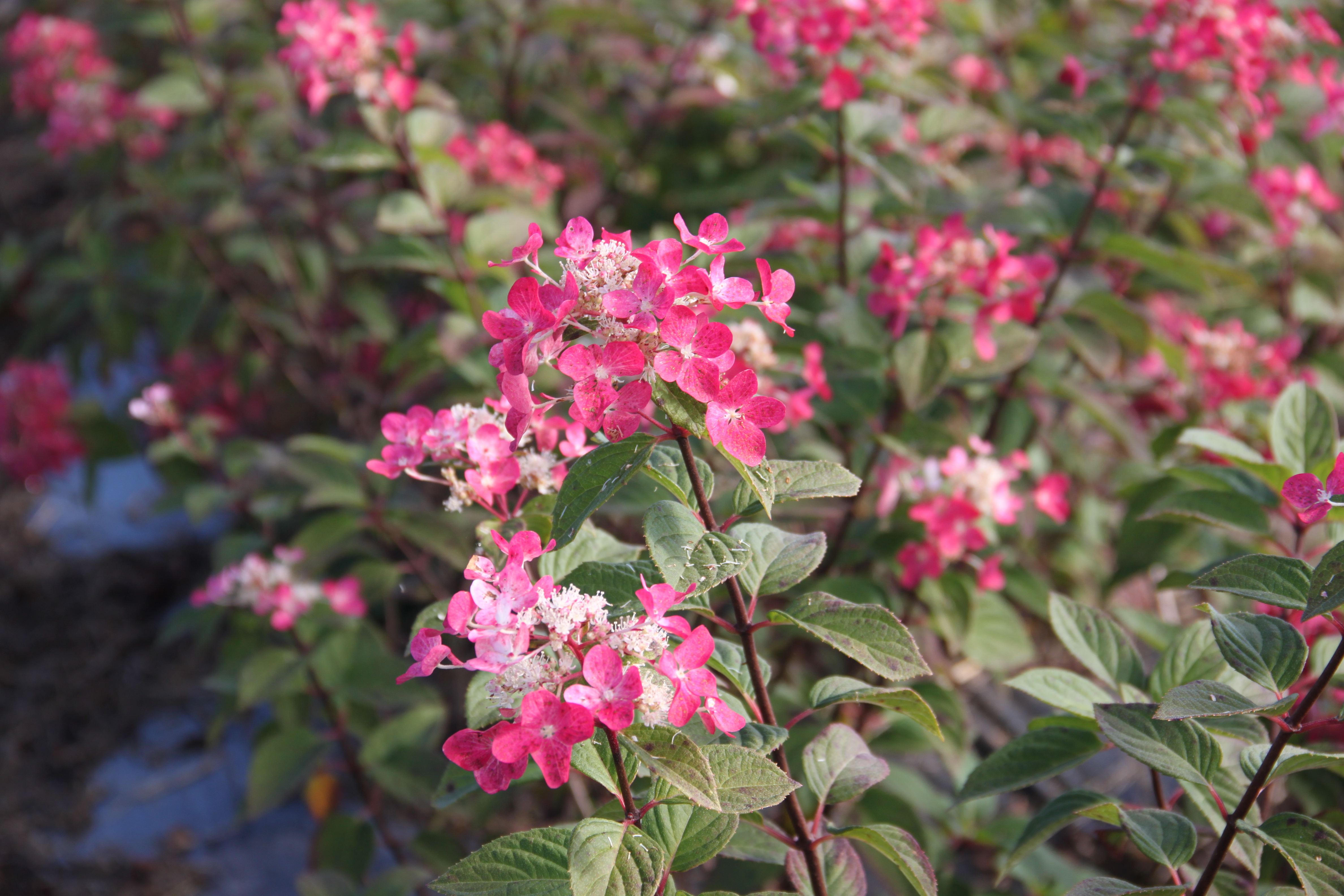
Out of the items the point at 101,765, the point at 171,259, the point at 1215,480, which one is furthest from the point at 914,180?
the point at 101,765

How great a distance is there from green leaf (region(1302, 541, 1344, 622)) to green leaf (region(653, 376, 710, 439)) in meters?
0.50

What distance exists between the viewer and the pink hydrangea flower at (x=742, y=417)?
2.26 feet

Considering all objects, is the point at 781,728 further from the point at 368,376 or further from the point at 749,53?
the point at 368,376

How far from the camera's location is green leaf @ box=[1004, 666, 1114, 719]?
3.12 ft

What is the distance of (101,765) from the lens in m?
2.43

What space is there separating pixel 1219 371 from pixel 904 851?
1.37 meters

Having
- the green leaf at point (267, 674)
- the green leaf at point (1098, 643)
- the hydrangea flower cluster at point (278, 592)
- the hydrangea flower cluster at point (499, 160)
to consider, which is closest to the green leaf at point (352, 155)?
the hydrangea flower cluster at point (499, 160)

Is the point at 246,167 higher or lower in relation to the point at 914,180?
lower

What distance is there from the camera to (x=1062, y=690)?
0.98 m

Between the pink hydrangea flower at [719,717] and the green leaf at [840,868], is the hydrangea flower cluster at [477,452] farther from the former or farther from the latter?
the green leaf at [840,868]

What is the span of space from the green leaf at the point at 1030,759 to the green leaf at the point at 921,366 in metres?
0.51

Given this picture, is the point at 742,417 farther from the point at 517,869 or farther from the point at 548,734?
the point at 517,869

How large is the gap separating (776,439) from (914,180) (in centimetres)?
51

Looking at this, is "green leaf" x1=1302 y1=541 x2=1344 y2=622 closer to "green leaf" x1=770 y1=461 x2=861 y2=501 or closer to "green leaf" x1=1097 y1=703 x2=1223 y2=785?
"green leaf" x1=1097 y1=703 x2=1223 y2=785
